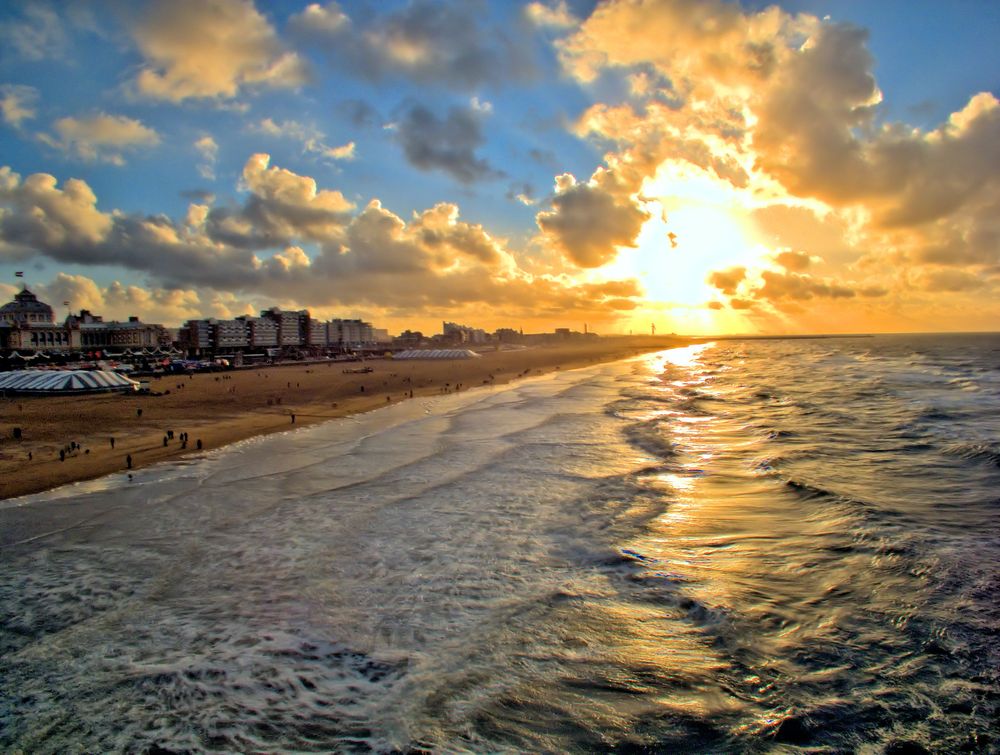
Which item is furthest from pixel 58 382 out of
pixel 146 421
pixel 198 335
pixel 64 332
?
pixel 198 335

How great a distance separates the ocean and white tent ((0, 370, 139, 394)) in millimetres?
40840

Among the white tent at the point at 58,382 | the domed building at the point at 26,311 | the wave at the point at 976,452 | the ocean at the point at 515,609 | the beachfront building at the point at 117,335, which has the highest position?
the domed building at the point at 26,311

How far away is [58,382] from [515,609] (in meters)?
61.0

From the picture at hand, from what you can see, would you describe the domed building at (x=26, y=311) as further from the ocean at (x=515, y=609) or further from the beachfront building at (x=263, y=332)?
the ocean at (x=515, y=609)

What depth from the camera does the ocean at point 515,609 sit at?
22.4 ft

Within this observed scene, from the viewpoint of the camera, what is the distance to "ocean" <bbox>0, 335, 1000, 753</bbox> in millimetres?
6836

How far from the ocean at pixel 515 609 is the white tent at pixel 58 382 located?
40.8 m

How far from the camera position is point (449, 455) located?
23.4 meters

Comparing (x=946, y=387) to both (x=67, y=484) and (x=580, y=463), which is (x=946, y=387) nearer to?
(x=580, y=463)

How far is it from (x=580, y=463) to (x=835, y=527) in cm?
943

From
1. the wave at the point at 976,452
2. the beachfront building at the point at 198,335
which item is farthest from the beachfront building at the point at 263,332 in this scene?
the wave at the point at 976,452

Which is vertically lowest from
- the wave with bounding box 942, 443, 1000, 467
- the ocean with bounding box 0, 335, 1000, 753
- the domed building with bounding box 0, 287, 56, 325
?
the ocean with bounding box 0, 335, 1000, 753

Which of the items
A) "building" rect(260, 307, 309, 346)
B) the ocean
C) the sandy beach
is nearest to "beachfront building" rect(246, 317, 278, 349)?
"building" rect(260, 307, 309, 346)

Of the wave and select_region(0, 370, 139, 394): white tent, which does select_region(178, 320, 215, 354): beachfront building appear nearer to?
select_region(0, 370, 139, 394): white tent
